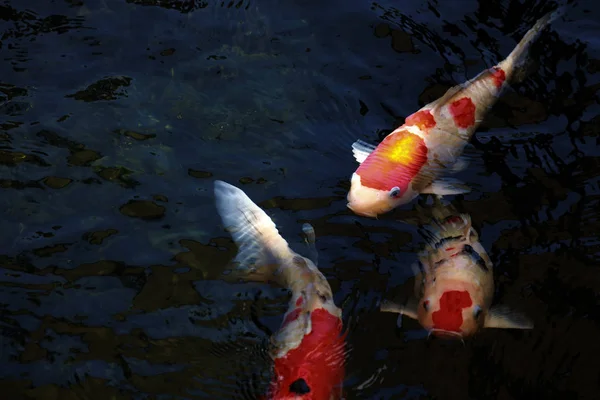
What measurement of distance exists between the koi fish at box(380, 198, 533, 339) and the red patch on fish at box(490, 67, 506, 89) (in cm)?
152

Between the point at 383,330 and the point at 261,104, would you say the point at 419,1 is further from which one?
the point at 383,330

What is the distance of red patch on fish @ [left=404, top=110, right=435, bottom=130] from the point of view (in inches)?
231

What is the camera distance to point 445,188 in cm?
568

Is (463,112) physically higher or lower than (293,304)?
higher

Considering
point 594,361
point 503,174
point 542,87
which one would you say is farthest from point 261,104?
point 594,361

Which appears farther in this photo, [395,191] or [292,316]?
[395,191]

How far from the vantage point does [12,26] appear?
7.04 meters

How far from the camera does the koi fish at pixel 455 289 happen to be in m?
4.65

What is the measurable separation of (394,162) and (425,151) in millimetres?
311

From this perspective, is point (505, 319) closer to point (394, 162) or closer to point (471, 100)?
point (394, 162)

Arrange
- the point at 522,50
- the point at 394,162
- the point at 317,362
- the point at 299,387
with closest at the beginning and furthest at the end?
the point at 299,387, the point at 317,362, the point at 394,162, the point at 522,50

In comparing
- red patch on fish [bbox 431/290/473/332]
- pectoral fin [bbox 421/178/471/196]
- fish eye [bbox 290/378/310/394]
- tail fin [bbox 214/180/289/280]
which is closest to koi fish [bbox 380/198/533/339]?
red patch on fish [bbox 431/290/473/332]

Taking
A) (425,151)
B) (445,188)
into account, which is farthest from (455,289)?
(425,151)

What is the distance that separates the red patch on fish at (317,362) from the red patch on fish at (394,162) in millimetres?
1223
